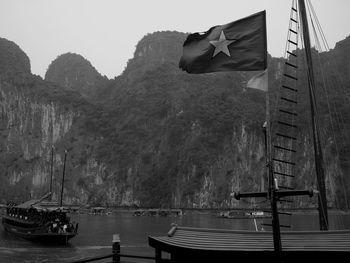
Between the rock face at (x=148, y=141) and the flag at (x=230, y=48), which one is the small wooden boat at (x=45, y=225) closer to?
the flag at (x=230, y=48)

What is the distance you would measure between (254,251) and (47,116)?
150462 mm

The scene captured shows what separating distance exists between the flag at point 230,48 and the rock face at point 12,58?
16402cm

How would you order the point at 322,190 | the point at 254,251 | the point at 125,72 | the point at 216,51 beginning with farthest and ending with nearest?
the point at 125,72
the point at 322,190
the point at 216,51
the point at 254,251

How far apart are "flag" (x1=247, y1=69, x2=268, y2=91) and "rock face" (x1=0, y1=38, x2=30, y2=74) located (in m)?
165

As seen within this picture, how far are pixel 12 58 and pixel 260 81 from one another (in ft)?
573

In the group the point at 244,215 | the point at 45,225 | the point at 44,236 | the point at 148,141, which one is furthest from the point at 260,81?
the point at 148,141

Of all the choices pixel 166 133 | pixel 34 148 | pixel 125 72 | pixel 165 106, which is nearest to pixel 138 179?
pixel 166 133

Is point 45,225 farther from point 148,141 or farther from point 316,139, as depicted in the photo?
point 148,141

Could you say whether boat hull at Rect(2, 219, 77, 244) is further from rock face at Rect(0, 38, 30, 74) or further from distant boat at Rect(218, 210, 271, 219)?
rock face at Rect(0, 38, 30, 74)

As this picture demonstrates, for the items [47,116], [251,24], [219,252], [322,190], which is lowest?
[219,252]

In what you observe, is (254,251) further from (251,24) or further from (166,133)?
(166,133)

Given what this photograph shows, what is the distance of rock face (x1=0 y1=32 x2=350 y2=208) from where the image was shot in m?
119

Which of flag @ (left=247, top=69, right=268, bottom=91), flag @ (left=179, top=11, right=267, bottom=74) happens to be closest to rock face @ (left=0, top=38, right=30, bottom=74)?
flag @ (left=179, top=11, right=267, bottom=74)

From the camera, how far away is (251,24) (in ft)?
31.1
